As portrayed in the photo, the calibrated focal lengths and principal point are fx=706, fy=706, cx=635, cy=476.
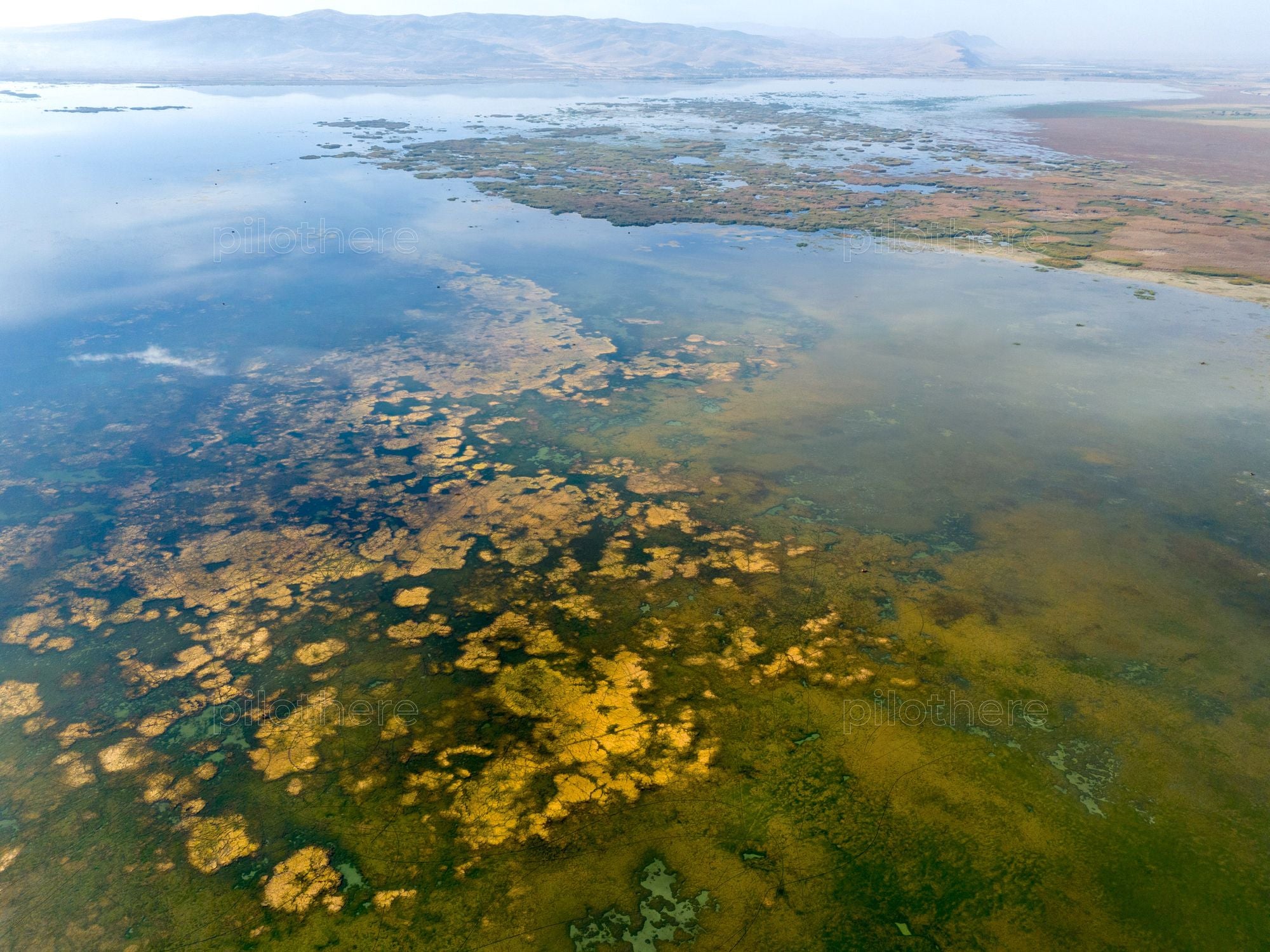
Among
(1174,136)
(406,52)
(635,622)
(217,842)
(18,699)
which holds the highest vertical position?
(406,52)

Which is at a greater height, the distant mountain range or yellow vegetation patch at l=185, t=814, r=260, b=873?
the distant mountain range

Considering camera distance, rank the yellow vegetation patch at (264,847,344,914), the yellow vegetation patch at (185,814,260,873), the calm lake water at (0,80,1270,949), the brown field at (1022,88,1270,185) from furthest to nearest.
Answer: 1. the brown field at (1022,88,1270,185)
2. the yellow vegetation patch at (185,814,260,873)
3. the calm lake water at (0,80,1270,949)
4. the yellow vegetation patch at (264,847,344,914)

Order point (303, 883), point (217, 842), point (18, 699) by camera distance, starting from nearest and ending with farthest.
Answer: point (303, 883) → point (217, 842) → point (18, 699)

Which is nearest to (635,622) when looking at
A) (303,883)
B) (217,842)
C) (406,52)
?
(303,883)

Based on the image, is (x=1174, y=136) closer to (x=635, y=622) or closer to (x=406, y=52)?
(x=635, y=622)

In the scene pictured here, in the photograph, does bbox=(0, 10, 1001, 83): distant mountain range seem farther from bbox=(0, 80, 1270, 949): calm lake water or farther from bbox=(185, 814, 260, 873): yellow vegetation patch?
bbox=(185, 814, 260, 873): yellow vegetation patch

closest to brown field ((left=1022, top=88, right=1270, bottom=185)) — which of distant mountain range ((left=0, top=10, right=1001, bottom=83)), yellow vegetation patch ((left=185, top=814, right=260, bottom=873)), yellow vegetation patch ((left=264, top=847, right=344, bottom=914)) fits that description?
yellow vegetation patch ((left=264, top=847, right=344, bottom=914))

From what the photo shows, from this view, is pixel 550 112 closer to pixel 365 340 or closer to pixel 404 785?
pixel 365 340

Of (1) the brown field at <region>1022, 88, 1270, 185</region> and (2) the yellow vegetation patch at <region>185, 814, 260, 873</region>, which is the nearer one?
(2) the yellow vegetation patch at <region>185, 814, 260, 873</region>
